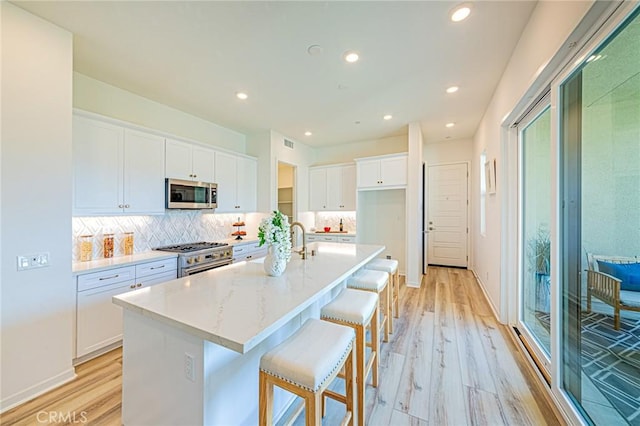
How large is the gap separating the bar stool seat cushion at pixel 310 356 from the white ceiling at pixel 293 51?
7.39 ft

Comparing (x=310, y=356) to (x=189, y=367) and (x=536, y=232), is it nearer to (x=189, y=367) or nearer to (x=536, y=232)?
(x=189, y=367)

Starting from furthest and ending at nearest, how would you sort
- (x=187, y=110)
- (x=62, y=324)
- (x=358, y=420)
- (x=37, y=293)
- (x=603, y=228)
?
(x=187, y=110), (x=62, y=324), (x=37, y=293), (x=358, y=420), (x=603, y=228)

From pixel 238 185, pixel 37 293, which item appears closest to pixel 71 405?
pixel 37 293

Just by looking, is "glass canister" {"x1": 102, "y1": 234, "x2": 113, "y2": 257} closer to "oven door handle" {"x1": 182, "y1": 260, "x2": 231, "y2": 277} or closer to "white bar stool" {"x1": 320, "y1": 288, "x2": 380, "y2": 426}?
"oven door handle" {"x1": 182, "y1": 260, "x2": 231, "y2": 277}

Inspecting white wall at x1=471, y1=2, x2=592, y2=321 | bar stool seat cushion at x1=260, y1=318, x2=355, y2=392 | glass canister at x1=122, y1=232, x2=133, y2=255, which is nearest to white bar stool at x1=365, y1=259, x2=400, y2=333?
white wall at x1=471, y1=2, x2=592, y2=321

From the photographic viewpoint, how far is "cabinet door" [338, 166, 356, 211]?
535 centimetres

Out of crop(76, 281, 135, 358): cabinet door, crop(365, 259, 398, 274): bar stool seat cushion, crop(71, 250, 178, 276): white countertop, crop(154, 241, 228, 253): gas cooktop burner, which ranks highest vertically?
crop(154, 241, 228, 253): gas cooktop burner

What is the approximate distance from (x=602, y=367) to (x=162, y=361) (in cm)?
246

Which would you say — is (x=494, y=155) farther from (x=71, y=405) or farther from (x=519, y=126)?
(x=71, y=405)

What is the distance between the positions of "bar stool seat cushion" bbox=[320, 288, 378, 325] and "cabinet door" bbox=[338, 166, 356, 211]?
3506mm

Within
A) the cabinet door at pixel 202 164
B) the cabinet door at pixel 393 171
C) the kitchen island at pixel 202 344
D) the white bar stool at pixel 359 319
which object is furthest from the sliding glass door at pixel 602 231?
the cabinet door at pixel 202 164

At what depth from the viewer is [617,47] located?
1.25m

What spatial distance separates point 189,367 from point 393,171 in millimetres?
4374

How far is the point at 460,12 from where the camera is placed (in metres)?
1.87
